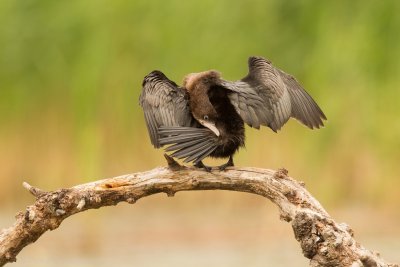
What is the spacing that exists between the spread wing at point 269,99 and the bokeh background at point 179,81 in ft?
7.95

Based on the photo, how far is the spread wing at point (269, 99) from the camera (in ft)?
15.0

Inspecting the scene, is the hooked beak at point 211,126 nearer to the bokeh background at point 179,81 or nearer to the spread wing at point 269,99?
the spread wing at point 269,99

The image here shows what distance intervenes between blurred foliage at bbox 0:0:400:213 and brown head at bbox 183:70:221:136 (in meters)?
3.01

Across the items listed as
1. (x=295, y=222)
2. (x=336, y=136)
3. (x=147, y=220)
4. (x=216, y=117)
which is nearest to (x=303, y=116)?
(x=216, y=117)

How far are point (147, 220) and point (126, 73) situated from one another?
117 cm

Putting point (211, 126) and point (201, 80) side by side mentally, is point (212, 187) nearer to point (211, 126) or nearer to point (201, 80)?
point (211, 126)

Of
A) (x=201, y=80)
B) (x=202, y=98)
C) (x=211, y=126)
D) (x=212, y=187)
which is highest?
(x=201, y=80)

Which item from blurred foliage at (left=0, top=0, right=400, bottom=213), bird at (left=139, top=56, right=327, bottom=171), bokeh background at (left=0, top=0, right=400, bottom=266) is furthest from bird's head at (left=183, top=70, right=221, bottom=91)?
blurred foliage at (left=0, top=0, right=400, bottom=213)

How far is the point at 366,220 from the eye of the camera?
26.1 ft

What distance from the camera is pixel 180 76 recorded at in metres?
A: 7.91

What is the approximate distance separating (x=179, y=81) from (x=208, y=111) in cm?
319

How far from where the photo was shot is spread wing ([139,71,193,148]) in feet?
15.2

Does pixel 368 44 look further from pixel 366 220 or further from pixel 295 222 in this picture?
pixel 295 222

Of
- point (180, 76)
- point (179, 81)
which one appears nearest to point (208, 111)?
point (179, 81)
